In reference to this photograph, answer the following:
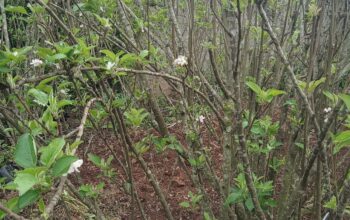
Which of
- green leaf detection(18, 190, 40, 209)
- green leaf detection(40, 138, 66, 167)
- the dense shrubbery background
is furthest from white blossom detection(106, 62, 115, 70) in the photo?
green leaf detection(18, 190, 40, 209)

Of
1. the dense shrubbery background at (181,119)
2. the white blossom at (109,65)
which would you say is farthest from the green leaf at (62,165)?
the white blossom at (109,65)

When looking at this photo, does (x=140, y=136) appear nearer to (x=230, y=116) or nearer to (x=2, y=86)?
(x=230, y=116)

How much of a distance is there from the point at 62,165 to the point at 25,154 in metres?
0.11

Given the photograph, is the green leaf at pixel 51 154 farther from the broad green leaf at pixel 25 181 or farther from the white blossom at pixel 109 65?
the white blossom at pixel 109 65

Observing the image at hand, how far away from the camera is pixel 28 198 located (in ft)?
3.02

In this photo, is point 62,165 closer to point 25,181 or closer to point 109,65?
point 25,181

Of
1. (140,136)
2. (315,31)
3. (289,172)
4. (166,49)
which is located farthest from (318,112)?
(140,136)

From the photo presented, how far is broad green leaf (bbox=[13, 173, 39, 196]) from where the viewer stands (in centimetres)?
84

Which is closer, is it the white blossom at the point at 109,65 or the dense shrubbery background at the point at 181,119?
the dense shrubbery background at the point at 181,119

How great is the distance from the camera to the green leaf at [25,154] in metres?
0.98

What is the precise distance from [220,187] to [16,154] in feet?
4.75

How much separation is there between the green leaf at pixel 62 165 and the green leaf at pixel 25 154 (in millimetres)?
60

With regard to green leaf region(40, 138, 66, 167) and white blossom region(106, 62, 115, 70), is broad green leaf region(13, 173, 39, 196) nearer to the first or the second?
green leaf region(40, 138, 66, 167)

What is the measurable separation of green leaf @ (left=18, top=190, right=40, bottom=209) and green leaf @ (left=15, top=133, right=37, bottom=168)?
0.07 m
